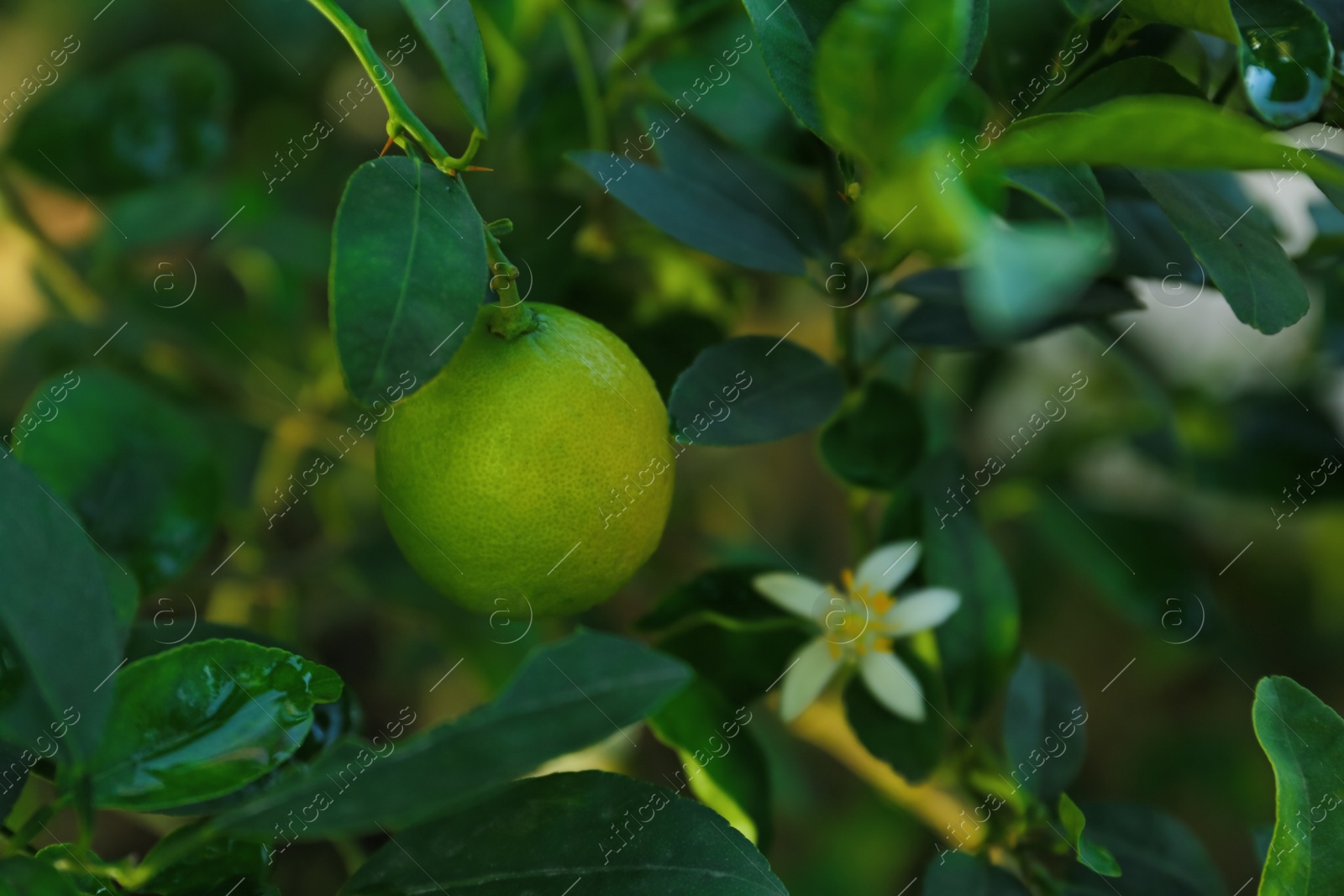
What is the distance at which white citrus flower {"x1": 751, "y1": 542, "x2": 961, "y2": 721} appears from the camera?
691 mm

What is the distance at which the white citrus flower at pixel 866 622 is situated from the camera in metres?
0.69

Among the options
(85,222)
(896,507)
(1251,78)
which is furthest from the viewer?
(85,222)

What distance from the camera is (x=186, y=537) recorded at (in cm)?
75

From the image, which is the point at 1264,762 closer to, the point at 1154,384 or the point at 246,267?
the point at 1154,384

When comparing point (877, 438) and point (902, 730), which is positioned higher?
point (877, 438)

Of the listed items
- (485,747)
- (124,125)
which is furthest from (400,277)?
(124,125)

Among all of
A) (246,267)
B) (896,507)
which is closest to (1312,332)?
(896,507)

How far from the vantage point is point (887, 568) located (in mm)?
725

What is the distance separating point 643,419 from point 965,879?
0.34 m

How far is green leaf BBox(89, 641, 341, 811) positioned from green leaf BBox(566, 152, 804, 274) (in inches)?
11.6

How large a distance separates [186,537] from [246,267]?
590 mm

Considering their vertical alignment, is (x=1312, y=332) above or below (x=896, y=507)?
below

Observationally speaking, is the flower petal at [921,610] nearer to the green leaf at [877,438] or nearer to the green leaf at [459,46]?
the green leaf at [877,438]

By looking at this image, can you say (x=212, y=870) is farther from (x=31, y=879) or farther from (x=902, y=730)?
(x=902, y=730)
